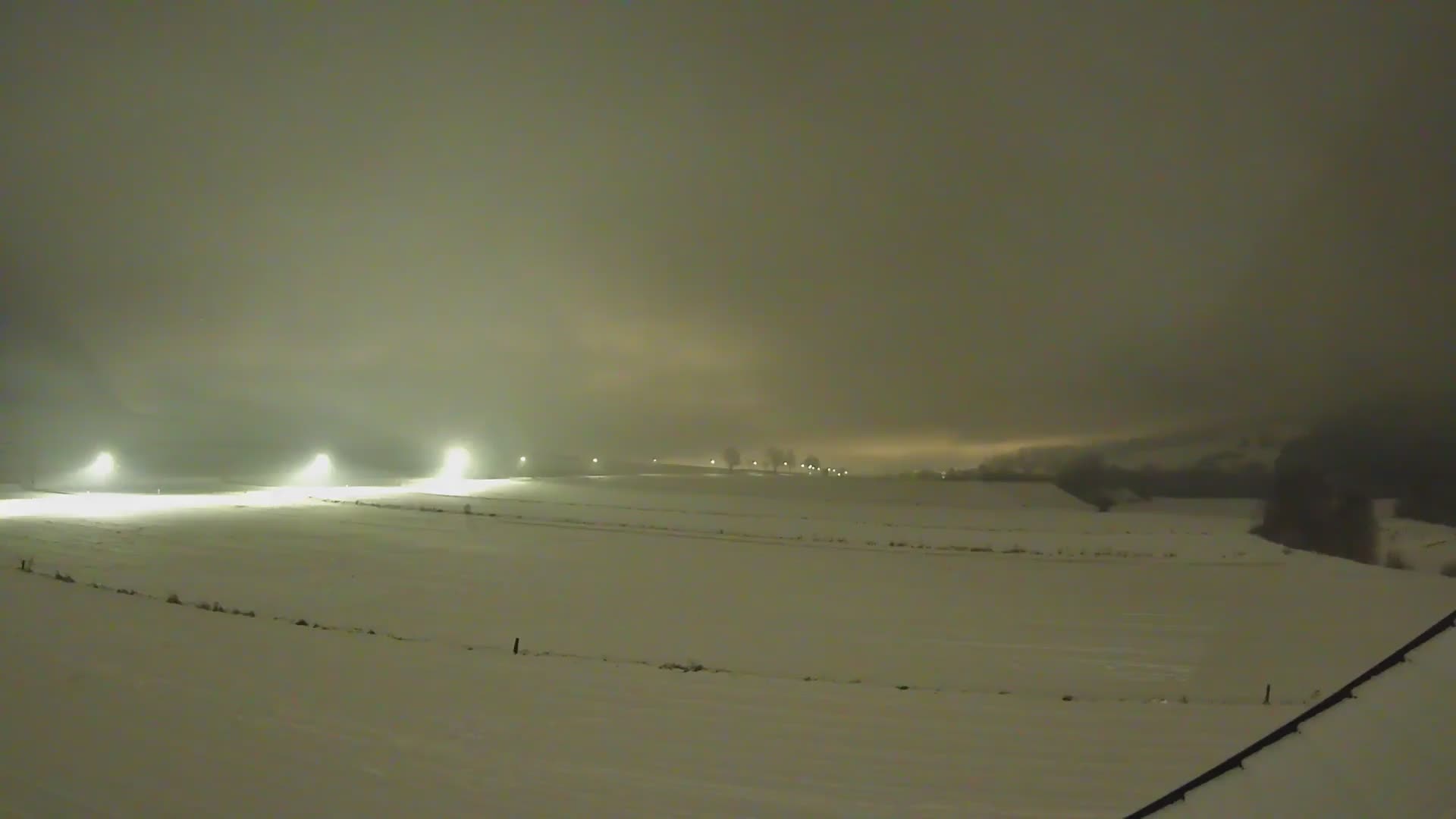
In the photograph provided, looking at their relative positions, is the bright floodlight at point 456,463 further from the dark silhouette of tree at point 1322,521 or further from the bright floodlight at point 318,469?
the dark silhouette of tree at point 1322,521

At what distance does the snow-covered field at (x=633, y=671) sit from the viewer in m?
6.33

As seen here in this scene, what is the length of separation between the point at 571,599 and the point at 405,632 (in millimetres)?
4450

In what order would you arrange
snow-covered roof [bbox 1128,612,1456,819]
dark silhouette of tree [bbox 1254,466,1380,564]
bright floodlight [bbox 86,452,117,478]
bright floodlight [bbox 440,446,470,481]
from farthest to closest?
bright floodlight [bbox 440,446,470,481]
bright floodlight [bbox 86,452,117,478]
dark silhouette of tree [bbox 1254,466,1380,564]
snow-covered roof [bbox 1128,612,1456,819]

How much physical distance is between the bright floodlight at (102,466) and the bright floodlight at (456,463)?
24.0 metres

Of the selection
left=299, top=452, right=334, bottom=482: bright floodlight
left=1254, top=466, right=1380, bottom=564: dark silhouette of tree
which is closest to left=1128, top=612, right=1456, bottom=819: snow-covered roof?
left=1254, top=466, right=1380, bottom=564: dark silhouette of tree

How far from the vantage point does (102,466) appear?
46688 millimetres

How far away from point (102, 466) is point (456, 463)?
27.8m

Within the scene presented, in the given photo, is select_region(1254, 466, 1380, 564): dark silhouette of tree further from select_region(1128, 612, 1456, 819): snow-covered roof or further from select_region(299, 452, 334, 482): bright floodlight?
select_region(299, 452, 334, 482): bright floodlight

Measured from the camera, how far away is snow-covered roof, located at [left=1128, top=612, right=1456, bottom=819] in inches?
91.5

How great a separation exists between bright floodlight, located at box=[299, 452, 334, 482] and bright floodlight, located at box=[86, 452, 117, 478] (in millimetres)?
11320

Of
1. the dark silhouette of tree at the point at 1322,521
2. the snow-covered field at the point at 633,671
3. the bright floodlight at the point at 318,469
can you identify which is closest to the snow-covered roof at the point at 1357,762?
the snow-covered field at the point at 633,671

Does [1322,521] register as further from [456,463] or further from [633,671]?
[456,463]

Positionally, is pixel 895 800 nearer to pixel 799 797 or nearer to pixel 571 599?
pixel 799 797

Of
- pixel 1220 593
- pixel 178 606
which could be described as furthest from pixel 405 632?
pixel 1220 593
